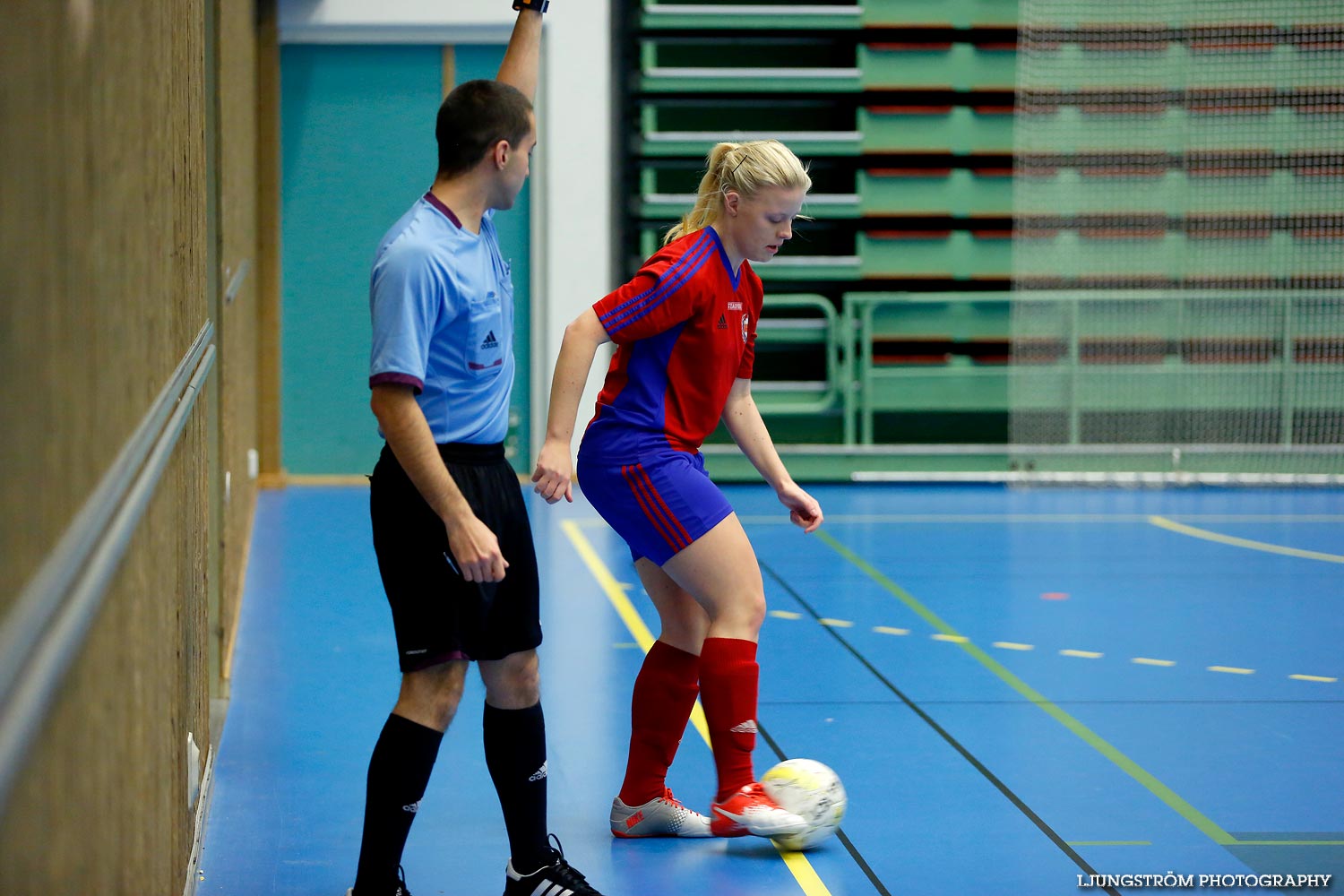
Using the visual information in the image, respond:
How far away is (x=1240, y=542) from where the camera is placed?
26.5 feet

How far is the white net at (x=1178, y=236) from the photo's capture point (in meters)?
10.5

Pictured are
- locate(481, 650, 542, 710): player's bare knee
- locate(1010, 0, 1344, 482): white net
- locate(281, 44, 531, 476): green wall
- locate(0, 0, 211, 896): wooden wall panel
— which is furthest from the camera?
locate(1010, 0, 1344, 482): white net

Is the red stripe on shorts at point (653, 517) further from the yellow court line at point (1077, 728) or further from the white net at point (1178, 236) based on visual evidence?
the white net at point (1178, 236)

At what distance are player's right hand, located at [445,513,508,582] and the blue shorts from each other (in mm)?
777

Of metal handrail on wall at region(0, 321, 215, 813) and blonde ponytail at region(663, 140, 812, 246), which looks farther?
blonde ponytail at region(663, 140, 812, 246)

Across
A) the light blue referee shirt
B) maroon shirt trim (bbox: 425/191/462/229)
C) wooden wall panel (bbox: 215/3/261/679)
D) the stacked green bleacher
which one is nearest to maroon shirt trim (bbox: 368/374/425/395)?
the light blue referee shirt

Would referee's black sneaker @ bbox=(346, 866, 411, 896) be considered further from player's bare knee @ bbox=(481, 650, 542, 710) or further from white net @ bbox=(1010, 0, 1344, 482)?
white net @ bbox=(1010, 0, 1344, 482)

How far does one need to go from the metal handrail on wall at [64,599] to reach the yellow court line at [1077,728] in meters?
2.66

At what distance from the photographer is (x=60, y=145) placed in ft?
4.46

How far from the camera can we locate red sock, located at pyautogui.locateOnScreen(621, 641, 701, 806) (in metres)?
3.55

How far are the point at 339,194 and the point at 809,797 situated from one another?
25.4 feet

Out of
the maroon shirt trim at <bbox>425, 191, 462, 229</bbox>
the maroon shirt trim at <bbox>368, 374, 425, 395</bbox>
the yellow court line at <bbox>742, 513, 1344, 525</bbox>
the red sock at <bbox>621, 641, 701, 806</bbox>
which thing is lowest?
the yellow court line at <bbox>742, 513, 1344, 525</bbox>

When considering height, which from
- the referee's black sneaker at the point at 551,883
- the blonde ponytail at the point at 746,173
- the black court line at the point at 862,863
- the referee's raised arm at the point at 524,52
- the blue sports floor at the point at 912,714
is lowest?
the blue sports floor at the point at 912,714

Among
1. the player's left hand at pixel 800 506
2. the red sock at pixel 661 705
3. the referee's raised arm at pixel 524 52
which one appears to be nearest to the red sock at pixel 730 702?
the red sock at pixel 661 705
